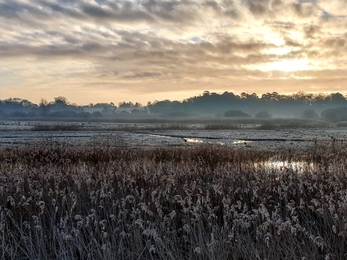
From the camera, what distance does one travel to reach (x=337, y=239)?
19.6ft

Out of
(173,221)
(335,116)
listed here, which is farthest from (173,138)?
(335,116)

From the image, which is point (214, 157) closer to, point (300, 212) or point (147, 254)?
point (300, 212)

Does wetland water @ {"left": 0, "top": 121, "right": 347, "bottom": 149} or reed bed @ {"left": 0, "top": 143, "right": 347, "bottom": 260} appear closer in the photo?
reed bed @ {"left": 0, "top": 143, "right": 347, "bottom": 260}

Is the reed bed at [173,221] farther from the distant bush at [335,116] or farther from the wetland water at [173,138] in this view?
the distant bush at [335,116]

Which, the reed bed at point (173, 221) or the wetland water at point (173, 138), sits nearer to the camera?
the reed bed at point (173, 221)

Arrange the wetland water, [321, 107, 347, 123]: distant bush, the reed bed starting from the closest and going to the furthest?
1. the reed bed
2. the wetland water
3. [321, 107, 347, 123]: distant bush

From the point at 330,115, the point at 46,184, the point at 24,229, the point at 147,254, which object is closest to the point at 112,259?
the point at 147,254

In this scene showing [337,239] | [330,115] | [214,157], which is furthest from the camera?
[330,115]

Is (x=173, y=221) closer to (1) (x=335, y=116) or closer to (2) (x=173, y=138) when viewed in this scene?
(2) (x=173, y=138)

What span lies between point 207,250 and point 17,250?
3473mm

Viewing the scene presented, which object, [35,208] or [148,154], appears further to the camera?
[148,154]

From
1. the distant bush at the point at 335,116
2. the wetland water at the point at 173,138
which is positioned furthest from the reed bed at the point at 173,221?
the distant bush at the point at 335,116

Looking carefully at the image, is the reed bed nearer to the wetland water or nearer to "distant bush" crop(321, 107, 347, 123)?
the wetland water

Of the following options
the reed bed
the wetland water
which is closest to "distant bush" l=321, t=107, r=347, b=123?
the wetland water
